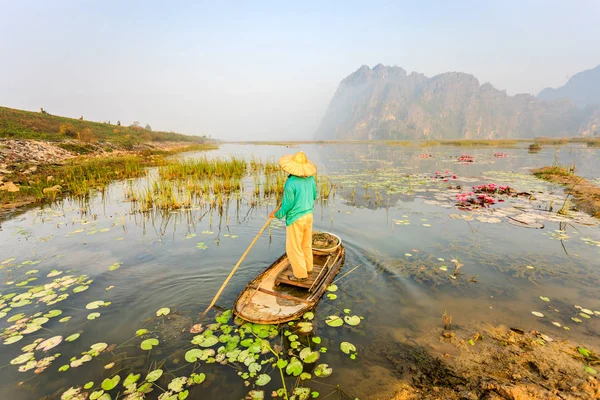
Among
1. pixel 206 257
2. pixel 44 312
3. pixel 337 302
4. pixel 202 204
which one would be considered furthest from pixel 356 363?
pixel 202 204

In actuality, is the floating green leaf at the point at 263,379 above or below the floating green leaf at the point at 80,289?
below

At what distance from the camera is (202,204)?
10.8 meters

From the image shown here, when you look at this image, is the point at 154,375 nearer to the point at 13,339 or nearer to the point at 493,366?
the point at 13,339

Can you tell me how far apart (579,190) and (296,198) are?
14.8m

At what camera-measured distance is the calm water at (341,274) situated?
3.46m

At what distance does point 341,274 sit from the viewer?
5785 mm

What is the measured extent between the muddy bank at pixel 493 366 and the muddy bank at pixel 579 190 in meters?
8.79

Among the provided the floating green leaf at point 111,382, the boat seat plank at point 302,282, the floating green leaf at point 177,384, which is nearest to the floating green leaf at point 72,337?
the floating green leaf at point 111,382

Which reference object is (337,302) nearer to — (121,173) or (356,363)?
(356,363)

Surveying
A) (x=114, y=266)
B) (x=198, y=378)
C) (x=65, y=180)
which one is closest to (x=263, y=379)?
(x=198, y=378)

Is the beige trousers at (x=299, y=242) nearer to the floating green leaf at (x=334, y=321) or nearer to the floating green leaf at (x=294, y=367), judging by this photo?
the floating green leaf at (x=334, y=321)

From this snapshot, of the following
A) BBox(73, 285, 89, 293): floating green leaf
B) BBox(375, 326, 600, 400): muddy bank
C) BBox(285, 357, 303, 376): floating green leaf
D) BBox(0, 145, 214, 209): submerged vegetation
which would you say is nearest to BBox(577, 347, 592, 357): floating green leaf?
BBox(375, 326, 600, 400): muddy bank

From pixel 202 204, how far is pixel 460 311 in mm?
9554

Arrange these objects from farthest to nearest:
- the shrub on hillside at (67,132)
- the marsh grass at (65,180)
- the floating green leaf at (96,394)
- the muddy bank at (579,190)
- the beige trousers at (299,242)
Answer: the shrub on hillside at (67,132), the marsh grass at (65,180), the muddy bank at (579,190), the beige trousers at (299,242), the floating green leaf at (96,394)
